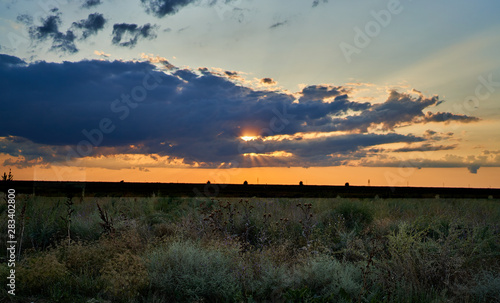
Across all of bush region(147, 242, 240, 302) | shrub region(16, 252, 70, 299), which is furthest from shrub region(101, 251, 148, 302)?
shrub region(16, 252, 70, 299)

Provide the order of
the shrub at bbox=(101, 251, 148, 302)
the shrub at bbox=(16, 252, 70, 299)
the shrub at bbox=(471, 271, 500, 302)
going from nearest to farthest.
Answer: the shrub at bbox=(101, 251, 148, 302) → the shrub at bbox=(471, 271, 500, 302) → the shrub at bbox=(16, 252, 70, 299)

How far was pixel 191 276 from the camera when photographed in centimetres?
518

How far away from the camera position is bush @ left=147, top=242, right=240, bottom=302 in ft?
16.3

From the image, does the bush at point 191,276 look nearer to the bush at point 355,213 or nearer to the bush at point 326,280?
the bush at point 326,280

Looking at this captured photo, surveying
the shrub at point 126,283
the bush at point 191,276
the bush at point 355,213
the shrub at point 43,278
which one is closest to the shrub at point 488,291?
the bush at point 191,276

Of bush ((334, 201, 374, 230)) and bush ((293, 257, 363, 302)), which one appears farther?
bush ((334, 201, 374, 230))

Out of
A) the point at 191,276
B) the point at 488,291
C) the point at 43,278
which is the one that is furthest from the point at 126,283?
the point at 488,291

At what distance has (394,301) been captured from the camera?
488 centimetres

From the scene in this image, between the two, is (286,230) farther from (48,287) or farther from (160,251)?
(48,287)

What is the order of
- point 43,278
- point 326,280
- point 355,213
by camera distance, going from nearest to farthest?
1. point 326,280
2. point 43,278
3. point 355,213

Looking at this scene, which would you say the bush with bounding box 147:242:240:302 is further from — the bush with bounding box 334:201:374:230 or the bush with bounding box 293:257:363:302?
the bush with bounding box 334:201:374:230

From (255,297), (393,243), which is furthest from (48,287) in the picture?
(393,243)

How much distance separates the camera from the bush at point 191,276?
196 inches

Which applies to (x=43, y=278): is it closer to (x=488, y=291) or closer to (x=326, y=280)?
(x=326, y=280)
